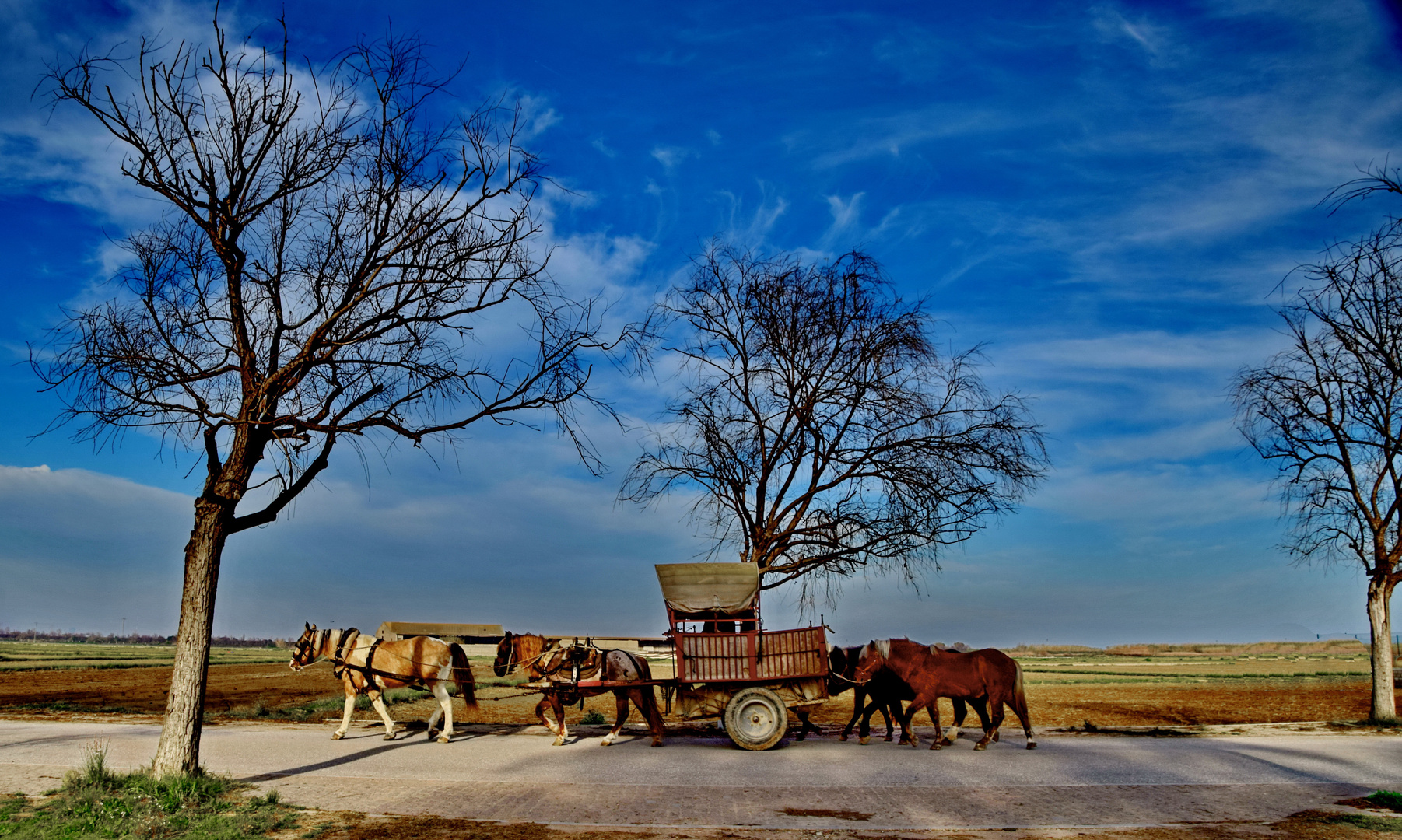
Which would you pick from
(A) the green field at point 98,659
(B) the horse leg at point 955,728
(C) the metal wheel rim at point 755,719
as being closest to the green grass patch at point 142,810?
(C) the metal wheel rim at point 755,719

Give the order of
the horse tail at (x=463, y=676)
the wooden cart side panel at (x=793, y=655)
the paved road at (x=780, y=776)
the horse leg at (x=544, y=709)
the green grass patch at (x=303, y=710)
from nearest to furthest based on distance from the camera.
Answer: the paved road at (x=780, y=776), the wooden cart side panel at (x=793, y=655), the horse leg at (x=544, y=709), the horse tail at (x=463, y=676), the green grass patch at (x=303, y=710)

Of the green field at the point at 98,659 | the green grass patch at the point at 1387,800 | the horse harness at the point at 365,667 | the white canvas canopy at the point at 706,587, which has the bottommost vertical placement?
the green field at the point at 98,659

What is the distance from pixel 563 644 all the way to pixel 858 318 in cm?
911

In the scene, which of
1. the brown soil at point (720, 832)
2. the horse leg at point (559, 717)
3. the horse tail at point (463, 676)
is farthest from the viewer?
the horse tail at point (463, 676)

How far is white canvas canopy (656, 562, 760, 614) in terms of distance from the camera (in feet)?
49.6

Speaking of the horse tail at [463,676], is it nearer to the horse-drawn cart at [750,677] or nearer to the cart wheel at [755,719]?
the horse-drawn cart at [750,677]

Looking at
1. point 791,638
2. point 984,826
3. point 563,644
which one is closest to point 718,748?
point 791,638

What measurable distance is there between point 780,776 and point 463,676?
22.5 ft

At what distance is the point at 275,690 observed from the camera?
32.3 m

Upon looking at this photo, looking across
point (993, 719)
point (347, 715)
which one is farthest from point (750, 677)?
point (347, 715)

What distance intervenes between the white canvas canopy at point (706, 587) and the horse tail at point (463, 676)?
4.00 metres

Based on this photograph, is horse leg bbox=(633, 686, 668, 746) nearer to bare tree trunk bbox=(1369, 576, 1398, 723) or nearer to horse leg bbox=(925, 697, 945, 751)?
horse leg bbox=(925, 697, 945, 751)

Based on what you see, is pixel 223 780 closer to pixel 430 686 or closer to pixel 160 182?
pixel 430 686

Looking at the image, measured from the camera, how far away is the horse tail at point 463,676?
15.6 metres
